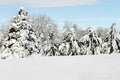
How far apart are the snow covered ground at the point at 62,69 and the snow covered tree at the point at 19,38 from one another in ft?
87.1

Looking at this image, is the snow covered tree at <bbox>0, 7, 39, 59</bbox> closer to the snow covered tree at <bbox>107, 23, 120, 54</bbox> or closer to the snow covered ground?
the snow covered tree at <bbox>107, 23, 120, 54</bbox>

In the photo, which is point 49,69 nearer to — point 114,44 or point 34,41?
point 34,41

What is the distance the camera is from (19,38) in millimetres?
32812

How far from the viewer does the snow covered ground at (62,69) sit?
4.91m

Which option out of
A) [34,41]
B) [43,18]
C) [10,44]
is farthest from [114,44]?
[43,18]

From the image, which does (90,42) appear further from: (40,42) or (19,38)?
(19,38)

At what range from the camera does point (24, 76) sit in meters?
5.07

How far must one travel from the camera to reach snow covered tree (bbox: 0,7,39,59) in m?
32.5

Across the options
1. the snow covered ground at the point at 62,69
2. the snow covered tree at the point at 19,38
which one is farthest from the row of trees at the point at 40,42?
the snow covered ground at the point at 62,69

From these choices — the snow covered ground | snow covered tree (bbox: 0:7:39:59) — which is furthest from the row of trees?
the snow covered ground

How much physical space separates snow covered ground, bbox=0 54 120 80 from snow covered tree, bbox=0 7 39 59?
26.5m

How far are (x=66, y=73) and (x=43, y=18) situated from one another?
7320cm

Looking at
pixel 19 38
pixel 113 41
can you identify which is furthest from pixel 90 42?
pixel 19 38

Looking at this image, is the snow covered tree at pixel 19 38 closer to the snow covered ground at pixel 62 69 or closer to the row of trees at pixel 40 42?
the row of trees at pixel 40 42
